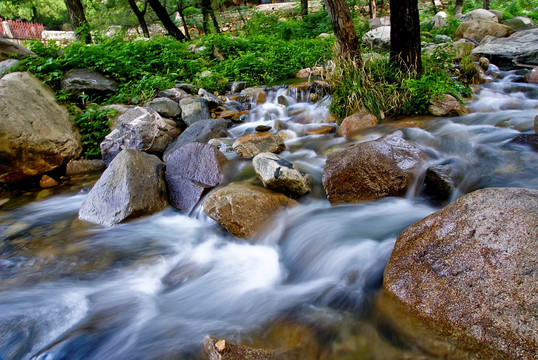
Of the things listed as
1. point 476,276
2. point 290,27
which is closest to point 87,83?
point 476,276

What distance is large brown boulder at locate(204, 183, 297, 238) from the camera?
3.81m

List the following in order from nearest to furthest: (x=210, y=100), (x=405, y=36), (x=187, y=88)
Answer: (x=405, y=36) → (x=210, y=100) → (x=187, y=88)

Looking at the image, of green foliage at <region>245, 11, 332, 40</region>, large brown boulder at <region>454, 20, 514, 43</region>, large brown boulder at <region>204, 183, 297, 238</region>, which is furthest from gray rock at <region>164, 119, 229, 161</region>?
large brown boulder at <region>454, 20, 514, 43</region>

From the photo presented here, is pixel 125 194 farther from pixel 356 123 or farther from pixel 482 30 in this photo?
pixel 482 30

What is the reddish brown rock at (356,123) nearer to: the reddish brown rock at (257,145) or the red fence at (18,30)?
the reddish brown rock at (257,145)

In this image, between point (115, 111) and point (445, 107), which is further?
point (115, 111)

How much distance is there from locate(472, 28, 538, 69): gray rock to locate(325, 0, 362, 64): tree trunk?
18.9ft

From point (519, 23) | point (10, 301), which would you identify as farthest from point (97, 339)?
point (519, 23)

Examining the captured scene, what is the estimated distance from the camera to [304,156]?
18.9ft

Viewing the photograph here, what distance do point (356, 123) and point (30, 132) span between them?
224 inches

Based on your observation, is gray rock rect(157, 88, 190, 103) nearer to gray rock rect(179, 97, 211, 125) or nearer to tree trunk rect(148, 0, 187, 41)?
gray rock rect(179, 97, 211, 125)

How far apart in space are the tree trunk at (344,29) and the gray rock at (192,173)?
3.63 meters

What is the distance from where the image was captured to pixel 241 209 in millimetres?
3850

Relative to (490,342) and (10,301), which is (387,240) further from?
(10,301)
